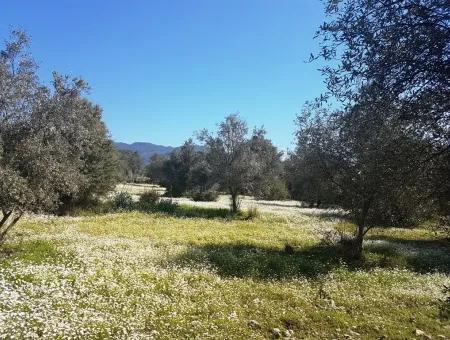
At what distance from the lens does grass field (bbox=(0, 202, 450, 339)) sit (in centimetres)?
1101

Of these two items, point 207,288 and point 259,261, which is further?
point 259,261

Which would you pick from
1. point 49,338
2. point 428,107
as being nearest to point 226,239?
point 49,338

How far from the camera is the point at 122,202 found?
41938 mm

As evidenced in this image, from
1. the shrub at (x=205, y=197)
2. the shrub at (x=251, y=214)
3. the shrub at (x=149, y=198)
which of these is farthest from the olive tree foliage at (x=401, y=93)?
the shrub at (x=205, y=197)

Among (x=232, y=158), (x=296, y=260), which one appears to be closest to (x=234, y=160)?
(x=232, y=158)

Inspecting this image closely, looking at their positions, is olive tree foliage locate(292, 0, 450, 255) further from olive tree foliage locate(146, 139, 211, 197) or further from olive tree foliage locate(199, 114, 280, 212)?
olive tree foliage locate(146, 139, 211, 197)

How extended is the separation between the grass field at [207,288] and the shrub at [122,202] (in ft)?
48.1

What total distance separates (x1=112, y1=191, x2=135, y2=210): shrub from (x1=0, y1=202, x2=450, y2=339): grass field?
1467 cm

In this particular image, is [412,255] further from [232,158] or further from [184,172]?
[184,172]

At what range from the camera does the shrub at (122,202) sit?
132ft

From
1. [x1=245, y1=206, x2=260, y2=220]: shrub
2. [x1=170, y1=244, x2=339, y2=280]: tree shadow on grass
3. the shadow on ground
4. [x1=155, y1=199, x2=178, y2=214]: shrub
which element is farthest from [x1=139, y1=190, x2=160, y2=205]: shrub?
[x1=170, y1=244, x2=339, y2=280]: tree shadow on grass

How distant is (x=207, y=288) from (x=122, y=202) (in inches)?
1148

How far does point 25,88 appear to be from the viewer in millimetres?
16625

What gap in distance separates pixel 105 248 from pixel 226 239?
8021 millimetres
